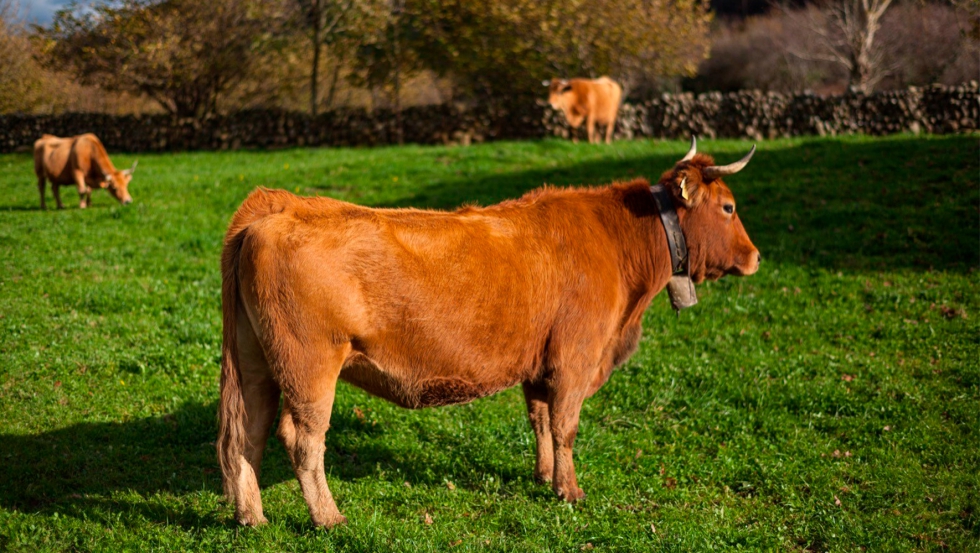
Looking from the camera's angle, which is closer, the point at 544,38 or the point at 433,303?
the point at 433,303

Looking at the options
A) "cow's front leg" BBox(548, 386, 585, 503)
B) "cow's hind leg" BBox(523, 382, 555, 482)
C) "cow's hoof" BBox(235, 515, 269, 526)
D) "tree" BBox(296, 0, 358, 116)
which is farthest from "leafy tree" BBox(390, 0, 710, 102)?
"cow's hoof" BBox(235, 515, 269, 526)

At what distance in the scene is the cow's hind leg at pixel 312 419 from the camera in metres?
4.39

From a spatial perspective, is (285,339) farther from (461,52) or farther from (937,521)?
(461,52)

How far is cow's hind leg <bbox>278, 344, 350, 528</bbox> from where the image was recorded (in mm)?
4387

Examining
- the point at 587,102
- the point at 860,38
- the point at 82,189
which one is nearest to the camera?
the point at 82,189

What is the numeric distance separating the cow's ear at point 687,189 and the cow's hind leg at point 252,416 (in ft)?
10.8

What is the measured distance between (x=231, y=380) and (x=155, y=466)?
1.67 metres

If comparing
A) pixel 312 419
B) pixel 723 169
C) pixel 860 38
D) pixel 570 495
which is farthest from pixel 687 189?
pixel 860 38

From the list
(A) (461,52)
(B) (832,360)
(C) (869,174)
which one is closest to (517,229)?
(B) (832,360)

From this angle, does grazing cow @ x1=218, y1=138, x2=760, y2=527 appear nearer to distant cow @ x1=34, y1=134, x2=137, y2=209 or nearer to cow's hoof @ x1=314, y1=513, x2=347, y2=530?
cow's hoof @ x1=314, y1=513, x2=347, y2=530

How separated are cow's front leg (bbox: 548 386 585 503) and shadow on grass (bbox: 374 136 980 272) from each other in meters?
6.63

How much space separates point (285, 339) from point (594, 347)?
7.30 ft

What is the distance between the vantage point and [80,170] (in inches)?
608

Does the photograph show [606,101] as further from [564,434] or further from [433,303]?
[433,303]
